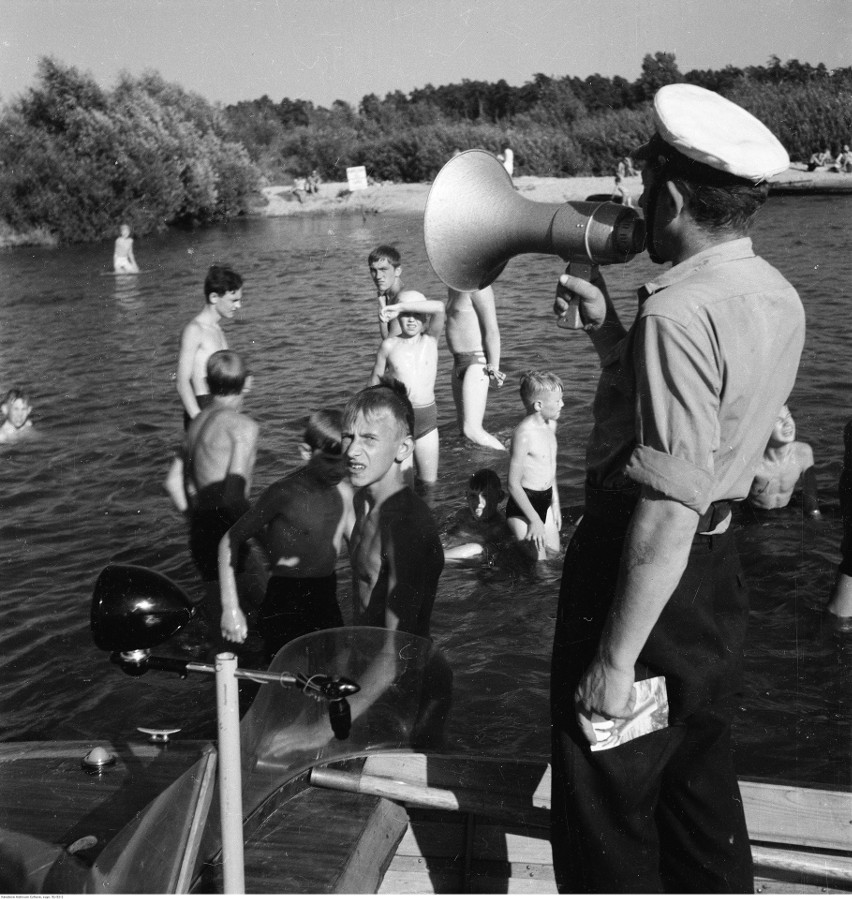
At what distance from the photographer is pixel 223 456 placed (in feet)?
17.4

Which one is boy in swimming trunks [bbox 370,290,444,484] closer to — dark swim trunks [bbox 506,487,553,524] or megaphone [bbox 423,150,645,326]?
dark swim trunks [bbox 506,487,553,524]

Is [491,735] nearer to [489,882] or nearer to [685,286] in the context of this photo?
[489,882]

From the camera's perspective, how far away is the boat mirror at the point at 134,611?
196cm

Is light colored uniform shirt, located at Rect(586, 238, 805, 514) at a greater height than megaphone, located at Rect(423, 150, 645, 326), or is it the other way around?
megaphone, located at Rect(423, 150, 645, 326)

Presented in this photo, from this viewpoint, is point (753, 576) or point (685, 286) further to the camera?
point (753, 576)

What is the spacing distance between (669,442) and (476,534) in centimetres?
508

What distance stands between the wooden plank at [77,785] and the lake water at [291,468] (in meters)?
1.51

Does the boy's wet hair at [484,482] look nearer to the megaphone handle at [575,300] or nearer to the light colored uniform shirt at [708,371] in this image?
the megaphone handle at [575,300]

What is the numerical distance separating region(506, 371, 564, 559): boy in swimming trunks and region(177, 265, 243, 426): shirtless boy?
2.00 m

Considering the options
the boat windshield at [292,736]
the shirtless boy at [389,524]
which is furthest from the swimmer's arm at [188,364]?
the boat windshield at [292,736]

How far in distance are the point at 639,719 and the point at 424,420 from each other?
17.3ft

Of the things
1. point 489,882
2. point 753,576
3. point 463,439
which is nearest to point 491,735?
point 489,882

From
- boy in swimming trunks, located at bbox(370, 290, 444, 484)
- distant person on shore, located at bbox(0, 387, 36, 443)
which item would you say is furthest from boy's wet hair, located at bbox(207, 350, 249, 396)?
distant person on shore, located at bbox(0, 387, 36, 443)

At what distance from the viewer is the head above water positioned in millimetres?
1936
